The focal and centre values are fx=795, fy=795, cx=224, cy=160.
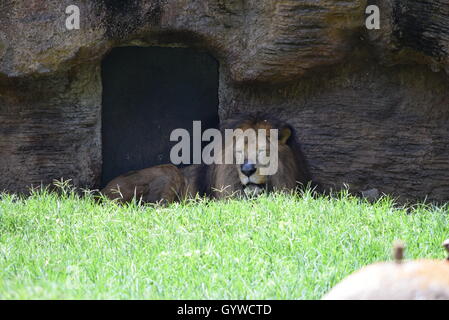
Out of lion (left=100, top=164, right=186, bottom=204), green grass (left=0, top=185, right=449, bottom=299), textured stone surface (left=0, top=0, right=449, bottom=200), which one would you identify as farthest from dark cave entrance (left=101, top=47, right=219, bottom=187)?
green grass (left=0, top=185, right=449, bottom=299)

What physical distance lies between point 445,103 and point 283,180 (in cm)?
183

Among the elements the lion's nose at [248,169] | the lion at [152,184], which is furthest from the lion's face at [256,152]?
the lion at [152,184]

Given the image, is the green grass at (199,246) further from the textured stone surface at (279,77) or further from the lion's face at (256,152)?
the textured stone surface at (279,77)

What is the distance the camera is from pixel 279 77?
8.07m

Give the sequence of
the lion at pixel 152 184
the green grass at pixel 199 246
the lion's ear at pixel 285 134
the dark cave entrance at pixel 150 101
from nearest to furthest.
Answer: the green grass at pixel 199 246 → the lion at pixel 152 184 → the lion's ear at pixel 285 134 → the dark cave entrance at pixel 150 101

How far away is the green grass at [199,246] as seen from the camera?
4281 mm

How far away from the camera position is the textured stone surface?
Answer: 24.3 feet

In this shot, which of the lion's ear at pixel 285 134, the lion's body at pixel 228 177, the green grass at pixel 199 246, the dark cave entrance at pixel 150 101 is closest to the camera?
the green grass at pixel 199 246

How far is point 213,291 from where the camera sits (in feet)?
13.8

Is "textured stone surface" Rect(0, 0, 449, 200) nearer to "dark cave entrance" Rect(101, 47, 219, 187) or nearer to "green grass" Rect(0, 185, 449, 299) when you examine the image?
"dark cave entrance" Rect(101, 47, 219, 187)

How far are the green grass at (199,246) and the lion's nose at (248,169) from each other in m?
0.93

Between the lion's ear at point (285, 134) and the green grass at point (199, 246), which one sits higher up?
the lion's ear at point (285, 134)

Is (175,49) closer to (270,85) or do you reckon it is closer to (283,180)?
(270,85)
